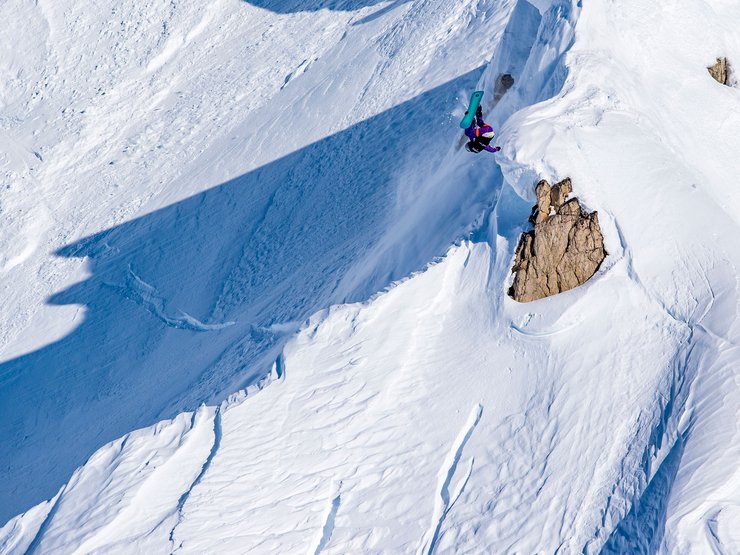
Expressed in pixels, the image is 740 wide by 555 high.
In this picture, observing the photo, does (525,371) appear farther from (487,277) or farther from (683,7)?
(683,7)

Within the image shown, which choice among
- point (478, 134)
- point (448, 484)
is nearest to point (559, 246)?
point (478, 134)

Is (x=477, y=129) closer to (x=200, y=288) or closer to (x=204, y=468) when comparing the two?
(x=204, y=468)

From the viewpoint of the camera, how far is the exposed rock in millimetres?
12602

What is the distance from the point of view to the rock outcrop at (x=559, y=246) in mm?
10562

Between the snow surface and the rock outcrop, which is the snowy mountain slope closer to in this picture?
the snow surface

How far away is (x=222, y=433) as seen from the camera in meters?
11.0

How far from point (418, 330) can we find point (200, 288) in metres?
7.37

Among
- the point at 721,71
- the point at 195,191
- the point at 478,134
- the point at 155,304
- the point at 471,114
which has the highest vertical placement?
the point at 471,114

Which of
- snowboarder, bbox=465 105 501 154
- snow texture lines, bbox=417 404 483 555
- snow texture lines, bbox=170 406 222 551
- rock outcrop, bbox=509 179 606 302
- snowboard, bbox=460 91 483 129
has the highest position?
snowboard, bbox=460 91 483 129

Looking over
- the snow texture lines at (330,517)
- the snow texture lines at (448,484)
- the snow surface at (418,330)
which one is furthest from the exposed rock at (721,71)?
the snow texture lines at (330,517)

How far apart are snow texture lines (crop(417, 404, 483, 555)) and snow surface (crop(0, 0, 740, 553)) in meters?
0.03

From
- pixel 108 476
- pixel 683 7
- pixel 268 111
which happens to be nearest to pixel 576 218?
pixel 683 7

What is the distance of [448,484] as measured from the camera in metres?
10.0

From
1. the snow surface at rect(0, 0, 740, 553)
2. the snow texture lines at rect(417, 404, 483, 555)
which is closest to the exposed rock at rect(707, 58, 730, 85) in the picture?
Result: the snow surface at rect(0, 0, 740, 553)
